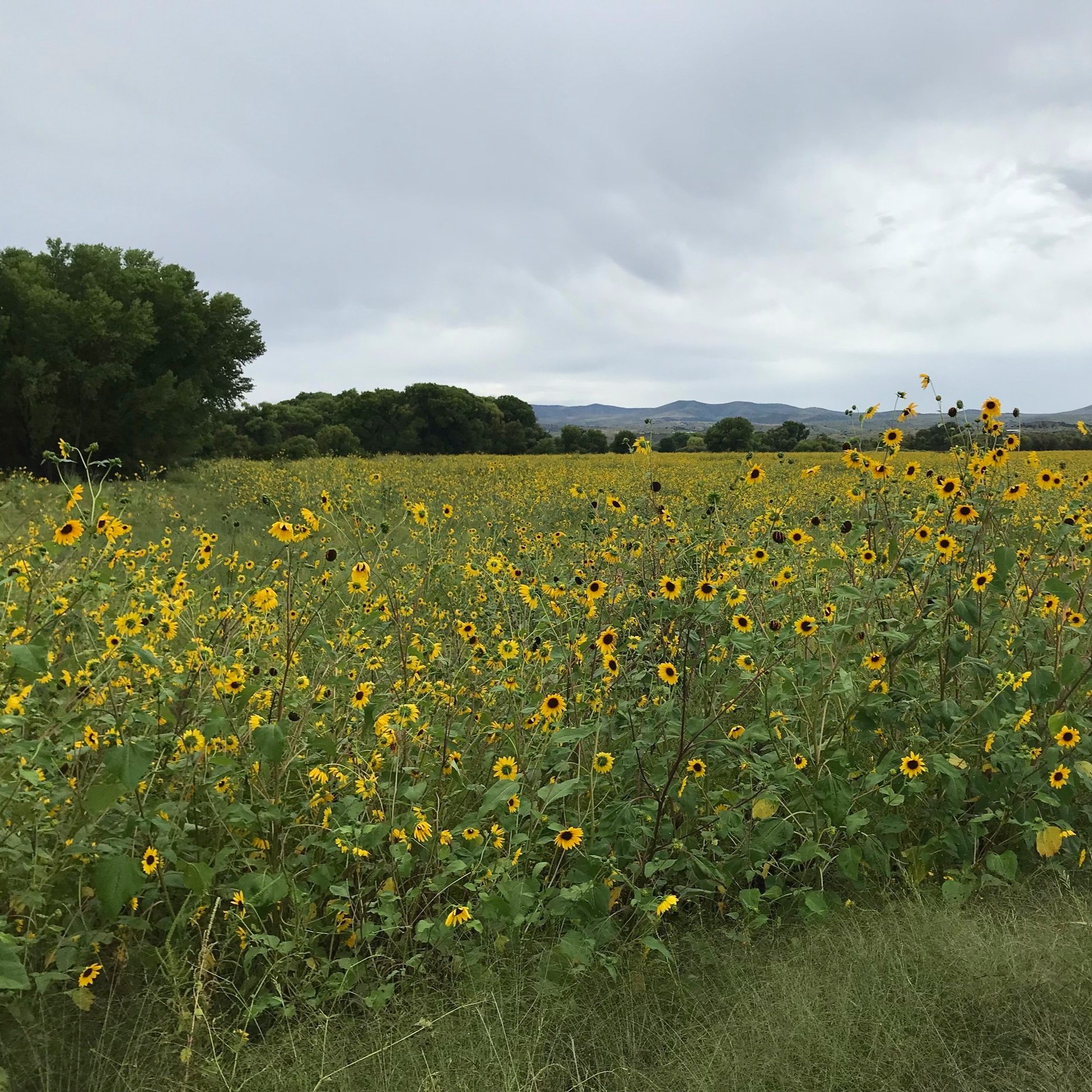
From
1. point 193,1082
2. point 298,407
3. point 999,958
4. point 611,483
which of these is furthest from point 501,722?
point 298,407

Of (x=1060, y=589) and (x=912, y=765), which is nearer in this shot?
(x=912, y=765)

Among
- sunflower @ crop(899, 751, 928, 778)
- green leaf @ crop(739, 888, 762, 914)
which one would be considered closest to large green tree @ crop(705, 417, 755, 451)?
sunflower @ crop(899, 751, 928, 778)

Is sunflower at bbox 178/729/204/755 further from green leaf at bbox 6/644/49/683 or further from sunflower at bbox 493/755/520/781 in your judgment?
sunflower at bbox 493/755/520/781

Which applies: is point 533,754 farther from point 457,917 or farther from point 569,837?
point 457,917

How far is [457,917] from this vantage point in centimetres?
214

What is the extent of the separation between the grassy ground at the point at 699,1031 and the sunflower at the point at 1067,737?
63 centimetres

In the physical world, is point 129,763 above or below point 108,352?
below

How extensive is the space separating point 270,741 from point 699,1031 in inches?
57.7

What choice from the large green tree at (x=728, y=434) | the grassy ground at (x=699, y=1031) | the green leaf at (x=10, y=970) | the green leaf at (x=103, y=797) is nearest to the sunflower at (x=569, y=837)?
the grassy ground at (x=699, y=1031)

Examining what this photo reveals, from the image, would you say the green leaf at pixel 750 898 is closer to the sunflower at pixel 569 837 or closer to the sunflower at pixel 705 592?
the sunflower at pixel 569 837

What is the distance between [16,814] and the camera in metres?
2.39

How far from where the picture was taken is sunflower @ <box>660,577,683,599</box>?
2533 millimetres

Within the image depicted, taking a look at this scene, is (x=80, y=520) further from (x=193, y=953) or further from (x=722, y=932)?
(x=722, y=932)

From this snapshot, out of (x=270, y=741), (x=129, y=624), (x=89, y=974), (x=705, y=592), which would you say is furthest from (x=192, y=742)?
(x=705, y=592)
